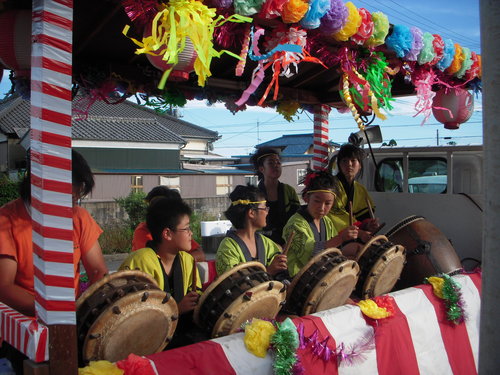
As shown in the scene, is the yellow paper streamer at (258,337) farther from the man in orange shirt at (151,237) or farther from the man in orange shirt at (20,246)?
the man in orange shirt at (151,237)

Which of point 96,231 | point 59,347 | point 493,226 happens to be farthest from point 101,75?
point 493,226

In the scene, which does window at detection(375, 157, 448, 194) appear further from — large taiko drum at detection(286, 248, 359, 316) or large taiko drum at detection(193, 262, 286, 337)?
large taiko drum at detection(193, 262, 286, 337)

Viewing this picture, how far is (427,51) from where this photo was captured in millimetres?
3602

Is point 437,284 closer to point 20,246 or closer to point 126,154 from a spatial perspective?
point 20,246

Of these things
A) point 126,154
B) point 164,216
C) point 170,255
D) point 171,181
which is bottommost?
point 170,255

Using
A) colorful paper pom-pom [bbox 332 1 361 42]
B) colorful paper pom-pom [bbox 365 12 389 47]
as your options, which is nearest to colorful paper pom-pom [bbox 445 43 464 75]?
colorful paper pom-pom [bbox 365 12 389 47]

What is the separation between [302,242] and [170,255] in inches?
45.5

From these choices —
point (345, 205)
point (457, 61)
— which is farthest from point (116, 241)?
point (457, 61)

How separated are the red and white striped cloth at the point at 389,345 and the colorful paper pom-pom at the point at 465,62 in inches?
71.8

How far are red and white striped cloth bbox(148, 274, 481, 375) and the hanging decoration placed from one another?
40 mm

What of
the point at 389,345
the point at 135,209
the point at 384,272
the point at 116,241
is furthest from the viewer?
the point at 135,209

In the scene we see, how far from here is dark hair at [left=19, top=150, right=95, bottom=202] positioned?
2.38 metres

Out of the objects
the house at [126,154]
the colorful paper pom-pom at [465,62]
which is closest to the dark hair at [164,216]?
the colorful paper pom-pom at [465,62]

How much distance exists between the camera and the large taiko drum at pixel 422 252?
3712 millimetres
